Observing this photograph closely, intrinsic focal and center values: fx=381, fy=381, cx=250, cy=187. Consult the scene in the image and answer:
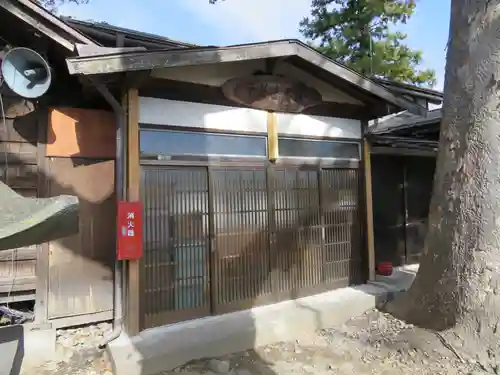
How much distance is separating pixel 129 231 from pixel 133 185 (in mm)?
532

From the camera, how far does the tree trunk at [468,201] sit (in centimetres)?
442

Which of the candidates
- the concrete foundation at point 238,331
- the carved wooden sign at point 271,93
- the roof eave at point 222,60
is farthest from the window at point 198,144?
the concrete foundation at point 238,331

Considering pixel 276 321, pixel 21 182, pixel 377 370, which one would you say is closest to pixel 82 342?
pixel 21 182

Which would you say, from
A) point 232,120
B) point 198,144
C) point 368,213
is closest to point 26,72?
point 198,144

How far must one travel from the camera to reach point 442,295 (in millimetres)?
4711

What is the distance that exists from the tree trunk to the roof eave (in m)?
1.15

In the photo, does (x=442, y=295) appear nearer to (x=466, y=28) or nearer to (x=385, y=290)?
(x=385, y=290)

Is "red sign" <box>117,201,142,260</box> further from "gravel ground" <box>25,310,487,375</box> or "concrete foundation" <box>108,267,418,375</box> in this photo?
"gravel ground" <box>25,310,487,375</box>

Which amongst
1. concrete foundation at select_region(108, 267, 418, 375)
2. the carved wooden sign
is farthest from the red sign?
the carved wooden sign

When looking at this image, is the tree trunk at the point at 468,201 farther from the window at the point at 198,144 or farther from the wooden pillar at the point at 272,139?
the window at the point at 198,144

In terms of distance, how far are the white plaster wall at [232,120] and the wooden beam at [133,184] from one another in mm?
134

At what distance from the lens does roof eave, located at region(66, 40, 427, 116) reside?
13.0 feet

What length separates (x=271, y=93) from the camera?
5547mm

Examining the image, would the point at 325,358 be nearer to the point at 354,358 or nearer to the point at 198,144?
the point at 354,358
